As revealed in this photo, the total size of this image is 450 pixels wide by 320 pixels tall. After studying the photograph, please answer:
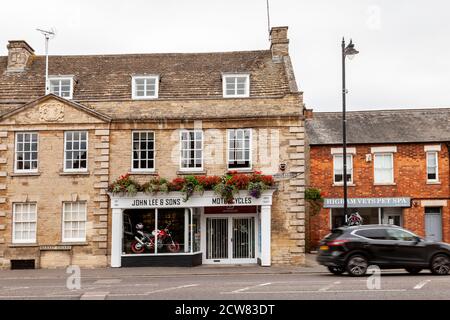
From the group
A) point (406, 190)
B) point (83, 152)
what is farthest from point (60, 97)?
point (406, 190)

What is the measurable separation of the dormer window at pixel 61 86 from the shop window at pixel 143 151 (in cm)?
406

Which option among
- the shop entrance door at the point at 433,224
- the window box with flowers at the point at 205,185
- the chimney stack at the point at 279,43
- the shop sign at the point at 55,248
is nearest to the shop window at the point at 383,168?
the shop entrance door at the point at 433,224

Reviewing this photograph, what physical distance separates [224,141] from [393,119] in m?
13.7

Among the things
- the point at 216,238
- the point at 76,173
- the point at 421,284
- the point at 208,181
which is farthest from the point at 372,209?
the point at 421,284

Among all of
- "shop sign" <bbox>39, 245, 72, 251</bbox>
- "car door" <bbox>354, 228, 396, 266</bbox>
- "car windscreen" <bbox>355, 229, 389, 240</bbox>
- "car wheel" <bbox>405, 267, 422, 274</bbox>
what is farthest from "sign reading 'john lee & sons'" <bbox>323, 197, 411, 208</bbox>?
"shop sign" <bbox>39, 245, 72, 251</bbox>

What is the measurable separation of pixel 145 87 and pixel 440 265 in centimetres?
1449

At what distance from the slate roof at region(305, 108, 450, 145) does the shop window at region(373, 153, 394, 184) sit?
874 mm

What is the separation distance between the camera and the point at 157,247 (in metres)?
22.8

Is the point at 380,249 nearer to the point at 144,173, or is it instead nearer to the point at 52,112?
the point at 144,173

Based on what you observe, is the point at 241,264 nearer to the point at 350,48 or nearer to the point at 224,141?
the point at 224,141

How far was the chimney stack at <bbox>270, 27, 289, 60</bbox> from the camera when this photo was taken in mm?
26250

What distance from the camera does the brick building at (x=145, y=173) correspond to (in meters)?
22.6

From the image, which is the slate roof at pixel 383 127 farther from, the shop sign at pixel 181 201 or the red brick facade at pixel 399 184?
the shop sign at pixel 181 201

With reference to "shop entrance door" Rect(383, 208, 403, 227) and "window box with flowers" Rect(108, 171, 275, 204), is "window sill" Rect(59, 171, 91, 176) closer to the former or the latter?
"window box with flowers" Rect(108, 171, 275, 204)
